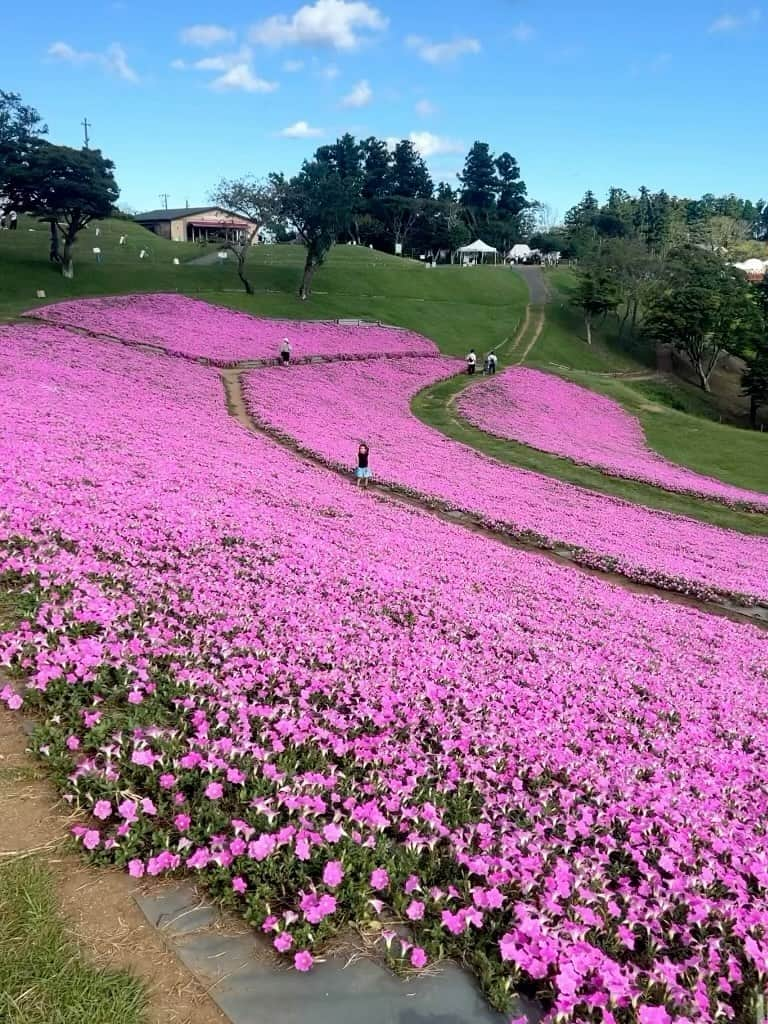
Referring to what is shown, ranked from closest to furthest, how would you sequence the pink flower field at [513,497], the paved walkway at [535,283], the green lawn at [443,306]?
1. the pink flower field at [513,497]
2. the green lawn at [443,306]
3. the paved walkway at [535,283]

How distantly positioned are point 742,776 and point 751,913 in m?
2.84

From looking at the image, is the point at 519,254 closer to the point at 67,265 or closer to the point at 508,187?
the point at 508,187

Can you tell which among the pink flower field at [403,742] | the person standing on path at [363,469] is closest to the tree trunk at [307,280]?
the person standing on path at [363,469]

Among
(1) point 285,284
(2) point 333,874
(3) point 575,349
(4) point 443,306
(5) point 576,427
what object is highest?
(1) point 285,284

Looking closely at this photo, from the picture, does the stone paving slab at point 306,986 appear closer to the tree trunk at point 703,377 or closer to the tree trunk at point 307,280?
the tree trunk at point 307,280

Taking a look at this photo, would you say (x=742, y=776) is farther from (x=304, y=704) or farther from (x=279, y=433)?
(x=279, y=433)

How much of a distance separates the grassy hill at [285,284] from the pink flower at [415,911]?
54993 mm

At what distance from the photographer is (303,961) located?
5387mm

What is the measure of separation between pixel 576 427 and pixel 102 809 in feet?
141

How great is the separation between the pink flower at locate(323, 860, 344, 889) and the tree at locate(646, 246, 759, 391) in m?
78.0

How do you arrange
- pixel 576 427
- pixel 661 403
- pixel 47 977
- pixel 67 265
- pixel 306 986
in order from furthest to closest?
1. pixel 67 265
2. pixel 661 403
3. pixel 576 427
4. pixel 306 986
5. pixel 47 977

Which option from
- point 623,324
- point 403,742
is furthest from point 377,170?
point 403,742

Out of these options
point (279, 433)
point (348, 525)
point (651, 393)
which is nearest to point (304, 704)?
point (348, 525)

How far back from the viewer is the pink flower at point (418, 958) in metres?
5.55
